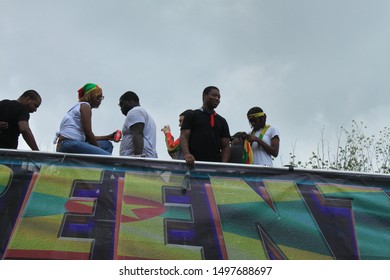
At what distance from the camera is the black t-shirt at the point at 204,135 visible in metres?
5.76

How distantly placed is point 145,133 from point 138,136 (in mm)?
119

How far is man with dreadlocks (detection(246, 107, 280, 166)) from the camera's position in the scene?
626 cm

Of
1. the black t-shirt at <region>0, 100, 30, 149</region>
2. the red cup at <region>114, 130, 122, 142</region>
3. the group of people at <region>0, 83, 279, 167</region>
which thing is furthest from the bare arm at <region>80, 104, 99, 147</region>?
the red cup at <region>114, 130, 122, 142</region>

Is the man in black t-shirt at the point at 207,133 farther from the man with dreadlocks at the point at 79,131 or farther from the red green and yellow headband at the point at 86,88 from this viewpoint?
the red green and yellow headband at the point at 86,88

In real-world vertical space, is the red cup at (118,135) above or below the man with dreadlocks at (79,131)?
above

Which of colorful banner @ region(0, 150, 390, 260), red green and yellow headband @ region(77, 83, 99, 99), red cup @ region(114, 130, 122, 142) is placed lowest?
colorful banner @ region(0, 150, 390, 260)

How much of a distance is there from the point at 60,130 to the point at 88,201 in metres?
1.27

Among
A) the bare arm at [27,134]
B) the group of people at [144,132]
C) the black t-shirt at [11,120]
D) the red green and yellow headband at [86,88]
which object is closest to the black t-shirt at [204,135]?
the group of people at [144,132]

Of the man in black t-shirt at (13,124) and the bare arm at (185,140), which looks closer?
the bare arm at (185,140)

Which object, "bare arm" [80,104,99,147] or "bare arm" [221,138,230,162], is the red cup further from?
"bare arm" [221,138,230,162]

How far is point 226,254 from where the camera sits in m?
4.43

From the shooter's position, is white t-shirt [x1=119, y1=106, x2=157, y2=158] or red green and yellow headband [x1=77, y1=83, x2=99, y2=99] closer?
red green and yellow headband [x1=77, y1=83, x2=99, y2=99]
